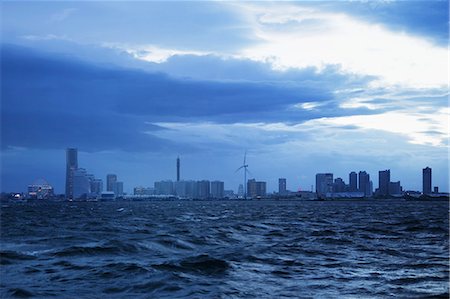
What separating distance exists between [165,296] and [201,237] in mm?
22997

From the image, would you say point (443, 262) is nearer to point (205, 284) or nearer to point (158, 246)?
point (205, 284)

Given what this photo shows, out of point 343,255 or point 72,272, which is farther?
point 343,255

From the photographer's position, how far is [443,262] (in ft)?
84.7

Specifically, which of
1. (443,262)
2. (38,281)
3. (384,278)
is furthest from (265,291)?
(443,262)

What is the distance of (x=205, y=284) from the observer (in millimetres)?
21250

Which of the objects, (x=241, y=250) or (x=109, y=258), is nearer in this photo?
(x=109, y=258)

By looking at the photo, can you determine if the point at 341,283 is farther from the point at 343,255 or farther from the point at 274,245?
the point at 274,245

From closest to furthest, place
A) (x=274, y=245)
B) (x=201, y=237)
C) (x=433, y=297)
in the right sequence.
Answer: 1. (x=433, y=297)
2. (x=274, y=245)
3. (x=201, y=237)

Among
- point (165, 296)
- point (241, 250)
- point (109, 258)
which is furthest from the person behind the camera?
point (241, 250)

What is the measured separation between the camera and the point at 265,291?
19484 mm

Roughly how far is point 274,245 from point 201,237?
8.56 meters

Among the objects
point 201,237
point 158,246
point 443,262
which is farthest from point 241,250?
point 443,262

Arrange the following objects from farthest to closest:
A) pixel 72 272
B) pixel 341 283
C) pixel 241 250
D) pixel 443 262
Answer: pixel 241 250 → pixel 443 262 → pixel 72 272 → pixel 341 283

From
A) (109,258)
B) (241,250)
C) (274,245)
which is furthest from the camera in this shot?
(274,245)
